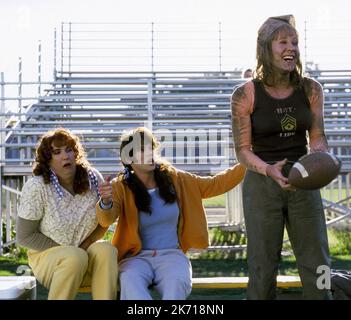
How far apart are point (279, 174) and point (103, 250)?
3.25 ft

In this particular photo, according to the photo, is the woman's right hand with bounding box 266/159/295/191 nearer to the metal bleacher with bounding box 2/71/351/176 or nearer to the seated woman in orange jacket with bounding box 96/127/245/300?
the seated woman in orange jacket with bounding box 96/127/245/300

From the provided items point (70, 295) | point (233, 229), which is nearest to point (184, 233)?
point (70, 295)

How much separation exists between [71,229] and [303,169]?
4.18 feet

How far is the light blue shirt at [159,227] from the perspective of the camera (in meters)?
3.60

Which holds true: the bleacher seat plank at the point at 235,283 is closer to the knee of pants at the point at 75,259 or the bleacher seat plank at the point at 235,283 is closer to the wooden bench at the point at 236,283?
the wooden bench at the point at 236,283

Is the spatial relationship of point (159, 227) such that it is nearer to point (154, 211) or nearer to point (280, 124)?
point (154, 211)

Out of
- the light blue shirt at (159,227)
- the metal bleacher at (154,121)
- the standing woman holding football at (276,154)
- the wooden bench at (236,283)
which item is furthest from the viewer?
the metal bleacher at (154,121)

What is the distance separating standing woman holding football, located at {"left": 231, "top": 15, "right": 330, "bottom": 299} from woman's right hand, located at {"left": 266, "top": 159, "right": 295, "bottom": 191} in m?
0.01

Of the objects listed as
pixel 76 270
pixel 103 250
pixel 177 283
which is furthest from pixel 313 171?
pixel 76 270

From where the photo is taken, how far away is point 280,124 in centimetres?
303

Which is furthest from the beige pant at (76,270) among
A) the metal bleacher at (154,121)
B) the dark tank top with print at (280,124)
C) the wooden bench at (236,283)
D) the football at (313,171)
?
the metal bleacher at (154,121)

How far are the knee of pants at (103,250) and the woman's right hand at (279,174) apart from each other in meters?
0.91

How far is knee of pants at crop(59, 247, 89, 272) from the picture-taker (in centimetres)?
339
